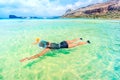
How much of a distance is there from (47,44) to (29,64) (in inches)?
113

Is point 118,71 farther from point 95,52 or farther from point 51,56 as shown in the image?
point 51,56

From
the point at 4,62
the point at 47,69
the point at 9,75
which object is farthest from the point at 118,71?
the point at 4,62

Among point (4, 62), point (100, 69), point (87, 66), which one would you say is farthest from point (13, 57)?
point (100, 69)

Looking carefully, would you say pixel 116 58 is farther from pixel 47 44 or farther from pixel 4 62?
pixel 4 62

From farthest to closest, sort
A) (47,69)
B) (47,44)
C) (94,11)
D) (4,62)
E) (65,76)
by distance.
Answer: (94,11) → (47,44) → (4,62) → (47,69) → (65,76)

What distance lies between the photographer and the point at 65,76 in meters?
7.95

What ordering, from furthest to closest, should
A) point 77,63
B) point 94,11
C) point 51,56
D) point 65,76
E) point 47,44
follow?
point 94,11
point 47,44
point 51,56
point 77,63
point 65,76

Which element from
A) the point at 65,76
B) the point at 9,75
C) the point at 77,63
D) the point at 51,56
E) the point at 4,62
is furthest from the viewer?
the point at 51,56

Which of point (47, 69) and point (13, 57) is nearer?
point (47, 69)

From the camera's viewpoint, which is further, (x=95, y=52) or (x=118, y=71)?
(x=95, y=52)

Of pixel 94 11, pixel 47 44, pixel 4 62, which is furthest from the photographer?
pixel 94 11

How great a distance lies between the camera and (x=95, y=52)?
1217 centimetres

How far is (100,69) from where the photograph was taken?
8719mm

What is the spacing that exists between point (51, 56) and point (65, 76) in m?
3.68
